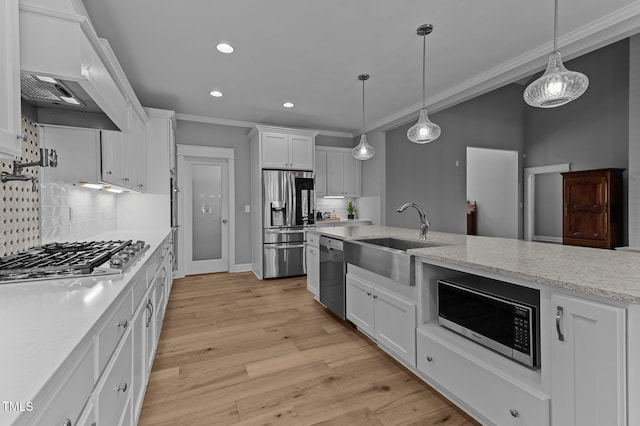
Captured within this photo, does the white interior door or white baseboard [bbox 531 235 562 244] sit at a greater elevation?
the white interior door

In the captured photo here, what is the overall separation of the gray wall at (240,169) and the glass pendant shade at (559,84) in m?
4.49

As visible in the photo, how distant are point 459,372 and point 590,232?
17.3 ft

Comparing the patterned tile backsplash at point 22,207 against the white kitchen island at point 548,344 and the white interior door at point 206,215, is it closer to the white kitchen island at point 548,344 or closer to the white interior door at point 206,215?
the white kitchen island at point 548,344

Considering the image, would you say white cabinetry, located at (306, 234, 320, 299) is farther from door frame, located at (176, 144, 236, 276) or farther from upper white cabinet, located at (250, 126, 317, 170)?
door frame, located at (176, 144, 236, 276)

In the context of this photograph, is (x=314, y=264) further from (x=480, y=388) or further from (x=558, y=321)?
(x=558, y=321)

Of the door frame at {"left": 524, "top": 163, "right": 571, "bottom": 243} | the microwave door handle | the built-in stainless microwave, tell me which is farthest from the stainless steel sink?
the door frame at {"left": 524, "top": 163, "right": 571, "bottom": 243}

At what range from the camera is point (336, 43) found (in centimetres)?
289

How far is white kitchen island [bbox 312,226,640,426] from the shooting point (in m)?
1.02

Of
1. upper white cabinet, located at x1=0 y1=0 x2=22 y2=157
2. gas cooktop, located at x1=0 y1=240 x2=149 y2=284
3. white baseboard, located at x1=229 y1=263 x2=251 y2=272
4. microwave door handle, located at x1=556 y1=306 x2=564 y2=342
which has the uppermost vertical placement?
upper white cabinet, located at x1=0 y1=0 x2=22 y2=157

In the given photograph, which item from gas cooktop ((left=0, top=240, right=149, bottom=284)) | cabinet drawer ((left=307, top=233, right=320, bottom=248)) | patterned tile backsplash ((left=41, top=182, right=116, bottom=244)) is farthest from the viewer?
cabinet drawer ((left=307, top=233, right=320, bottom=248))

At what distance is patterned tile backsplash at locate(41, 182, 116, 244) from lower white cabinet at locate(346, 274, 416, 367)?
2366mm

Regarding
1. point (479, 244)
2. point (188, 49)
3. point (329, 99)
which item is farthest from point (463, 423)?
point (329, 99)

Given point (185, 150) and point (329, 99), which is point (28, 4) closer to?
point (329, 99)

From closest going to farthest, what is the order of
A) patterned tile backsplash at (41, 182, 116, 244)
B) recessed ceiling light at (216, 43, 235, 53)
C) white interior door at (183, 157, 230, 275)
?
patterned tile backsplash at (41, 182, 116, 244), recessed ceiling light at (216, 43, 235, 53), white interior door at (183, 157, 230, 275)
